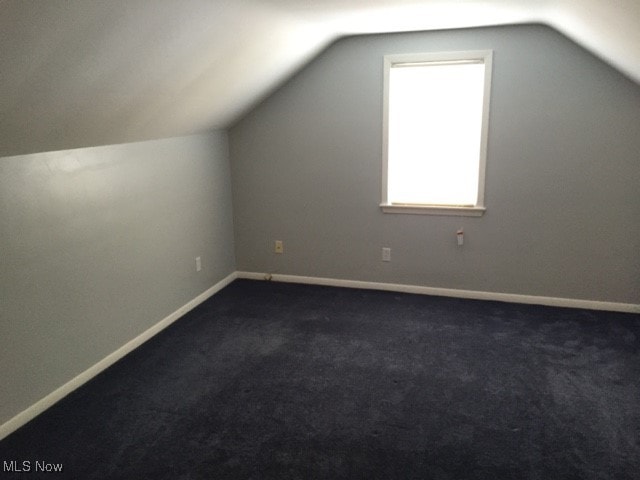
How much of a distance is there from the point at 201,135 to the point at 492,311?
2.58 m

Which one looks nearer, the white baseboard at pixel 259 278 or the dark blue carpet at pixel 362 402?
the dark blue carpet at pixel 362 402

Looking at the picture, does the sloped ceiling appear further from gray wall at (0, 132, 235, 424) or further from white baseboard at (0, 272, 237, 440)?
white baseboard at (0, 272, 237, 440)

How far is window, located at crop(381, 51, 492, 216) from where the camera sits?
11.8ft

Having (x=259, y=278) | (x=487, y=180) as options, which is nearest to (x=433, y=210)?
(x=487, y=180)

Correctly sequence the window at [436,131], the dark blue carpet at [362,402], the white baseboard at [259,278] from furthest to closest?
1. the window at [436,131]
2. the white baseboard at [259,278]
3. the dark blue carpet at [362,402]

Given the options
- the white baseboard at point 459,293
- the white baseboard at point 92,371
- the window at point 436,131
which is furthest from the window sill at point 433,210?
the white baseboard at point 92,371

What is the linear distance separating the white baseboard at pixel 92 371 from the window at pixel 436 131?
5.85ft

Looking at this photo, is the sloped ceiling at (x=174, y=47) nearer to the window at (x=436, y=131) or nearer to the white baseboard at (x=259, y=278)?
the window at (x=436, y=131)

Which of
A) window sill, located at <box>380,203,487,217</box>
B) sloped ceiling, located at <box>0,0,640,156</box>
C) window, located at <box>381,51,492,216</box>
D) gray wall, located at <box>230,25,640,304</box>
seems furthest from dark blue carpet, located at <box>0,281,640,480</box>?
sloped ceiling, located at <box>0,0,640,156</box>

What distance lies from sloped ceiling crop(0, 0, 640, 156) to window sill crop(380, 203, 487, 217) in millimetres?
1287

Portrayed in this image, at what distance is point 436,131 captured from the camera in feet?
12.2

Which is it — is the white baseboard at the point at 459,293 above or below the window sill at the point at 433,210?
below

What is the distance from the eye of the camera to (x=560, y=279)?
3.69m

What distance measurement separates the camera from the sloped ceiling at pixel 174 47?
1.75m
